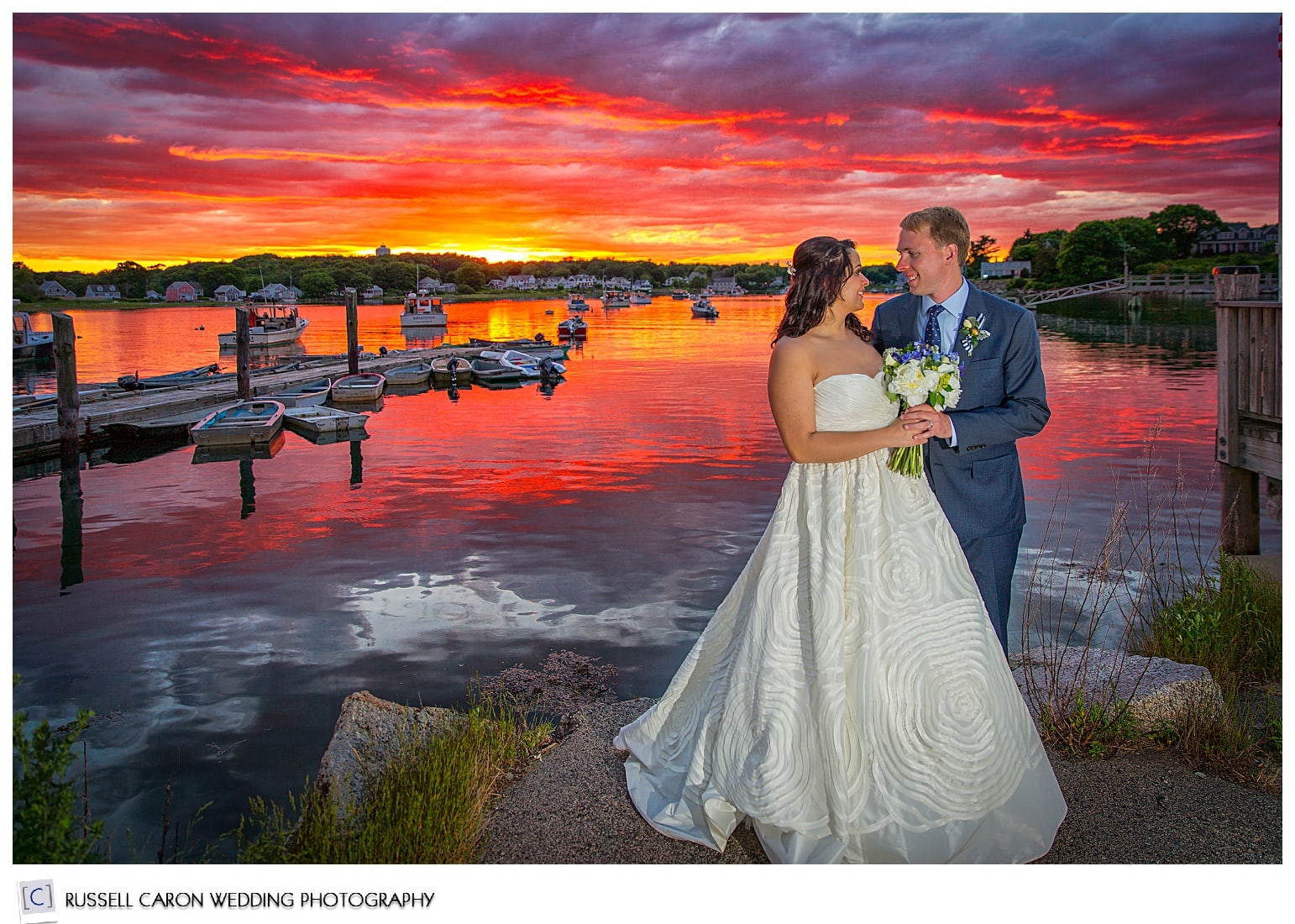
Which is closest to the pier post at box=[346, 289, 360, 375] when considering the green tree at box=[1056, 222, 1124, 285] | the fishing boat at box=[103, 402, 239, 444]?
the fishing boat at box=[103, 402, 239, 444]

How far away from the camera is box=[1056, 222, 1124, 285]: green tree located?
2542 inches

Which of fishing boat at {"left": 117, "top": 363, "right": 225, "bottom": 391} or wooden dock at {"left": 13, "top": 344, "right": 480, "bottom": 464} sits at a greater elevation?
fishing boat at {"left": 117, "top": 363, "right": 225, "bottom": 391}

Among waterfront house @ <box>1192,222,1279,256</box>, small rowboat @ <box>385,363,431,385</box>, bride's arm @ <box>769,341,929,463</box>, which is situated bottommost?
bride's arm @ <box>769,341,929,463</box>

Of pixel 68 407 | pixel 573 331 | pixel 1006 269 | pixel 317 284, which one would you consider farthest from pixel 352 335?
pixel 1006 269

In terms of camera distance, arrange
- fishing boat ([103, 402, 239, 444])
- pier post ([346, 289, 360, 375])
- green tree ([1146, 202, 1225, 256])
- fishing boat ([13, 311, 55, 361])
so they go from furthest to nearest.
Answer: green tree ([1146, 202, 1225, 256])
fishing boat ([13, 311, 55, 361])
pier post ([346, 289, 360, 375])
fishing boat ([103, 402, 239, 444])

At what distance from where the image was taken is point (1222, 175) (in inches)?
753

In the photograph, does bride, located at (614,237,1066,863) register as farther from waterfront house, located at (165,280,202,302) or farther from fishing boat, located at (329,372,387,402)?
waterfront house, located at (165,280,202,302)

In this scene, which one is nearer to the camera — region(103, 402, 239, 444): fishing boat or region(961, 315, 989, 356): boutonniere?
region(961, 315, 989, 356): boutonniere

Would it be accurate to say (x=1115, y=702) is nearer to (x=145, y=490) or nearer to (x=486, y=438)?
(x=145, y=490)

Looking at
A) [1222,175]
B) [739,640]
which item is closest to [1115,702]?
[739,640]

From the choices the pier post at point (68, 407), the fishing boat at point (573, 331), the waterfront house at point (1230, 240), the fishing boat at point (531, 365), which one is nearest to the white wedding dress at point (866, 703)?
the pier post at point (68, 407)

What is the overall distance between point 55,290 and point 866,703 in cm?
9747

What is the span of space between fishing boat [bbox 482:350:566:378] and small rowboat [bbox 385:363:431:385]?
2139 mm
